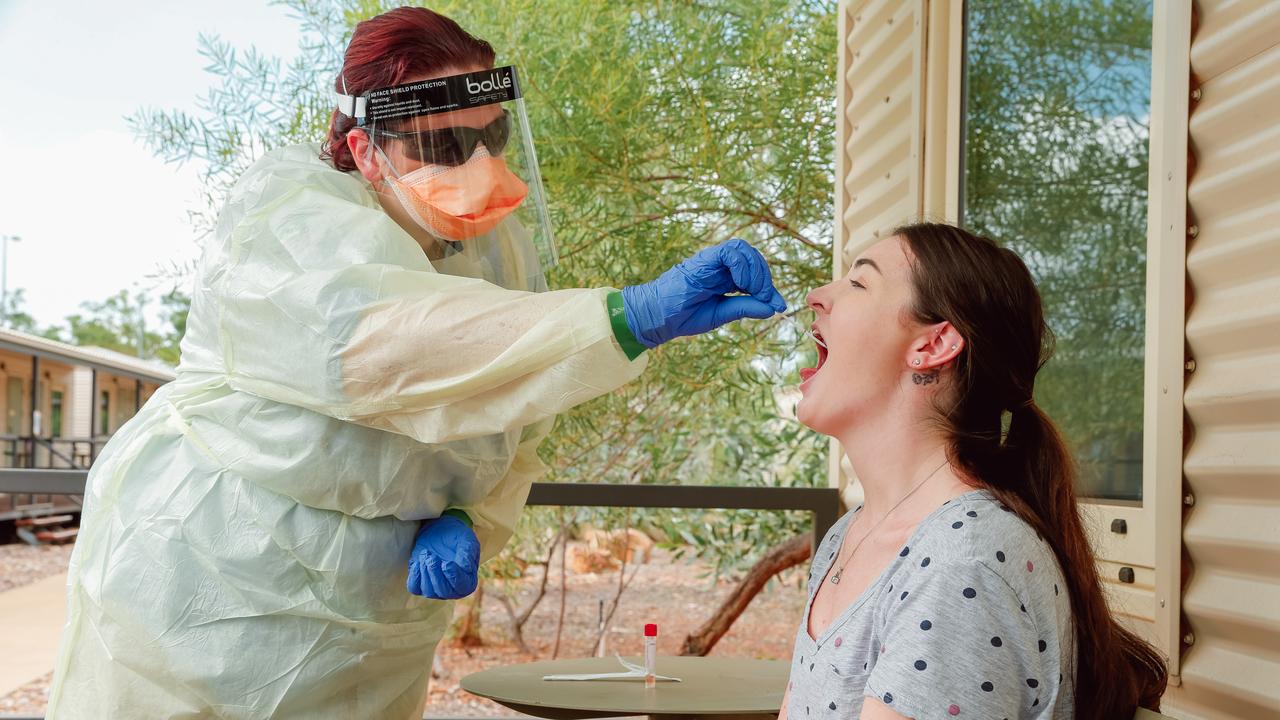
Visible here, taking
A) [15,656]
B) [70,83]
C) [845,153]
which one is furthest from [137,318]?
[845,153]

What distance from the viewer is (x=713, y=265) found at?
3.99 feet

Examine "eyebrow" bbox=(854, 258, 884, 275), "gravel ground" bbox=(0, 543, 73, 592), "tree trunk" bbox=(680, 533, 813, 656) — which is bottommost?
"gravel ground" bbox=(0, 543, 73, 592)

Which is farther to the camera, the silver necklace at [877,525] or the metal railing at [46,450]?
the metal railing at [46,450]

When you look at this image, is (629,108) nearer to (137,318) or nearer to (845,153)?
(845,153)

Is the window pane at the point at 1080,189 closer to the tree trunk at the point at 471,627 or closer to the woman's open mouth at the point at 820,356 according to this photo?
the woman's open mouth at the point at 820,356

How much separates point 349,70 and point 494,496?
0.63 metres

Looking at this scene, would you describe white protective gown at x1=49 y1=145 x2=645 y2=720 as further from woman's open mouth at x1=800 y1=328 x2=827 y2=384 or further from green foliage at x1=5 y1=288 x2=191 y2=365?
green foliage at x1=5 y1=288 x2=191 y2=365

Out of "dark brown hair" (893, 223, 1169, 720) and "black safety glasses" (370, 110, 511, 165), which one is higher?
"black safety glasses" (370, 110, 511, 165)

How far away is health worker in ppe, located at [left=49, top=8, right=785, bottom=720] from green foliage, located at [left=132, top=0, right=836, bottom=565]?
11.0 feet

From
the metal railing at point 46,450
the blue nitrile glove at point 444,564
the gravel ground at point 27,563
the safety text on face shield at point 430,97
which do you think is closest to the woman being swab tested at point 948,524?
the blue nitrile glove at point 444,564

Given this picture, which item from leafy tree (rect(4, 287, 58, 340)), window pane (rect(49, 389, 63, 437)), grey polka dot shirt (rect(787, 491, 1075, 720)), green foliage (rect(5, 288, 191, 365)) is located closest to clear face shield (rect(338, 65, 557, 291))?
grey polka dot shirt (rect(787, 491, 1075, 720))

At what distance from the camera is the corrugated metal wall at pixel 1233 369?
142 centimetres

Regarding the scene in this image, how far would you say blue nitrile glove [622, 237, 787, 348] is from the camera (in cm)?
119

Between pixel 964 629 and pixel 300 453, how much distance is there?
77cm
